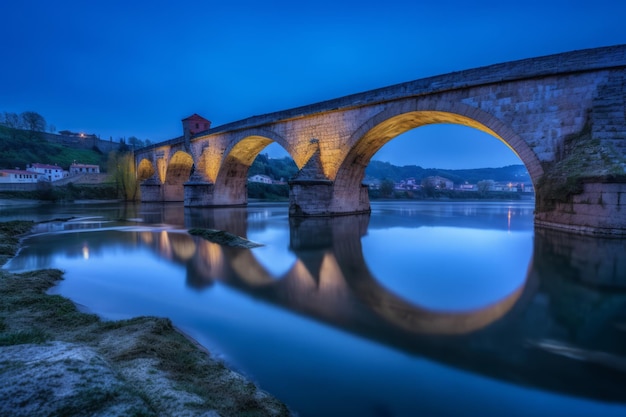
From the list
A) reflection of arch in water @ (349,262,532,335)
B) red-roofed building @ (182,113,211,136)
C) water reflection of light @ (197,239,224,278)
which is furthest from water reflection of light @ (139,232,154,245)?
red-roofed building @ (182,113,211,136)

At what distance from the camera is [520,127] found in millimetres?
10039

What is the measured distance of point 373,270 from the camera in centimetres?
577

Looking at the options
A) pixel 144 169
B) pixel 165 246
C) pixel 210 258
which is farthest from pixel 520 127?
pixel 144 169

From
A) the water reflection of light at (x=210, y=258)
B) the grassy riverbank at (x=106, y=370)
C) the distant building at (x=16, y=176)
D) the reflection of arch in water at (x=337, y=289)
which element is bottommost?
the reflection of arch in water at (x=337, y=289)

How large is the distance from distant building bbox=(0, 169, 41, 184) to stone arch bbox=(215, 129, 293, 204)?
37.9 meters

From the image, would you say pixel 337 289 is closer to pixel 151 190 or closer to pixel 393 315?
pixel 393 315

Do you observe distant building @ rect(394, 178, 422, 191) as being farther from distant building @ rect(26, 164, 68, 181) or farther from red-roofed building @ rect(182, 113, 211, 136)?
distant building @ rect(26, 164, 68, 181)

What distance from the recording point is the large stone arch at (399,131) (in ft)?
33.5

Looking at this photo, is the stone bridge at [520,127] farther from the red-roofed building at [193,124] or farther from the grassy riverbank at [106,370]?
the red-roofed building at [193,124]

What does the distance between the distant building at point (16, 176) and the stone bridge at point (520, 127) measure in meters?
48.8

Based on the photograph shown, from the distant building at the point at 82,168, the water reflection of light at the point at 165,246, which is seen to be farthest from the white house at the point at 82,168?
the water reflection of light at the point at 165,246

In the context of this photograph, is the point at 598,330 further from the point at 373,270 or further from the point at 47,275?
the point at 47,275

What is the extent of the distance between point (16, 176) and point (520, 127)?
204 ft

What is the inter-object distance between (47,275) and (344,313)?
4358 mm
